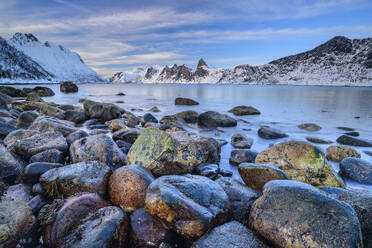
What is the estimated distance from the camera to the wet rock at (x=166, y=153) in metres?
3.98

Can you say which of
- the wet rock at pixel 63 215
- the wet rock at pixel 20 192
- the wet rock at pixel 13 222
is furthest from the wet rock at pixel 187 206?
the wet rock at pixel 20 192

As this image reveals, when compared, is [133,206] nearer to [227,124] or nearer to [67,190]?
[67,190]

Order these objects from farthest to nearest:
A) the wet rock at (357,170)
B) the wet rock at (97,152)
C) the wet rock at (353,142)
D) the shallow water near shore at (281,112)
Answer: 1. the shallow water near shore at (281,112)
2. the wet rock at (353,142)
3. the wet rock at (357,170)
4. the wet rock at (97,152)

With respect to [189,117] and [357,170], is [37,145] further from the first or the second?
[189,117]

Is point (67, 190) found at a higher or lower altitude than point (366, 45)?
lower

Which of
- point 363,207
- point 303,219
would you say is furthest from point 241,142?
point 303,219

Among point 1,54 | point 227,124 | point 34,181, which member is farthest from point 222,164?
point 1,54

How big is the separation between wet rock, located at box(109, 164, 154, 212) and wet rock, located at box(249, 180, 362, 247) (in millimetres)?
1539

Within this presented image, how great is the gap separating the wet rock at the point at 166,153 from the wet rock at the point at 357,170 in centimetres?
330

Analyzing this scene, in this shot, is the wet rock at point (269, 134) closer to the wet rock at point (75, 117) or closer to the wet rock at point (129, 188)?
the wet rock at point (129, 188)

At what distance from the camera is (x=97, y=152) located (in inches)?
160

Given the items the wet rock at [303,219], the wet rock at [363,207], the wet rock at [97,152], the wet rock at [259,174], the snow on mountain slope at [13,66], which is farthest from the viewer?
the snow on mountain slope at [13,66]

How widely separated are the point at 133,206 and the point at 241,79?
687 ft

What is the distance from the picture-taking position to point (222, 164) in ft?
17.2
